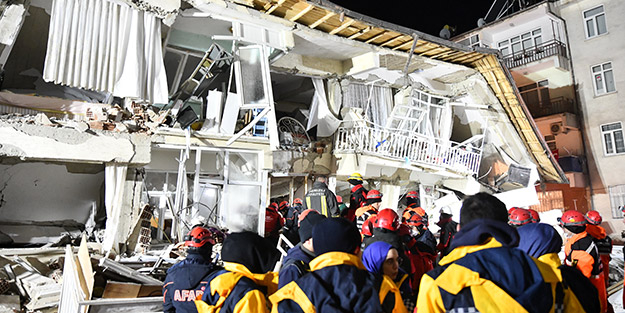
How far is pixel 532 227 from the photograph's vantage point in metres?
2.85

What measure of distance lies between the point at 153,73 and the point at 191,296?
7.32 meters

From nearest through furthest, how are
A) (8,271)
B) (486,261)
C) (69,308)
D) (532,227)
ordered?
(486,261) < (532,227) < (69,308) < (8,271)

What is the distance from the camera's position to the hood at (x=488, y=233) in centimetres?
217

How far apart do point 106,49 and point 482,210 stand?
9.05 metres

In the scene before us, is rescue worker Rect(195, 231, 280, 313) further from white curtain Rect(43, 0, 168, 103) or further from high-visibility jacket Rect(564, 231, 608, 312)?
white curtain Rect(43, 0, 168, 103)

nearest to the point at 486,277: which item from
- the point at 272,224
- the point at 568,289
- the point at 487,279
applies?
the point at 487,279

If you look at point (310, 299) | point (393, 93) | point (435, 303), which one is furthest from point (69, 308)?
point (393, 93)

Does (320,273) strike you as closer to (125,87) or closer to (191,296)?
(191,296)

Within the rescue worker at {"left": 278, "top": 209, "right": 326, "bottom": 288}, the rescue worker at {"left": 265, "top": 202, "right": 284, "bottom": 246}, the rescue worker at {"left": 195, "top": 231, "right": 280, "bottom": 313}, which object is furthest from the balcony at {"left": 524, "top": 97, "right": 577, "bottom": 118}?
the rescue worker at {"left": 195, "top": 231, "right": 280, "bottom": 313}

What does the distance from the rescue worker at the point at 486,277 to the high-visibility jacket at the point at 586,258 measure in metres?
3.58

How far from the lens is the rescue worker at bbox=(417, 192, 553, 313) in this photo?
2045 millimetres

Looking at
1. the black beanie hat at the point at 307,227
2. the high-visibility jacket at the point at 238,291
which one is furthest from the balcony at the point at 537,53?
the high-visibility jacket at the point at 238,291

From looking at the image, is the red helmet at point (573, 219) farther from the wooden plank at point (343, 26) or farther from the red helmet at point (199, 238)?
the wooden plank at point (343, 26)

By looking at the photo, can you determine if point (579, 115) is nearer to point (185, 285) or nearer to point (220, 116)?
point (220, 116)
